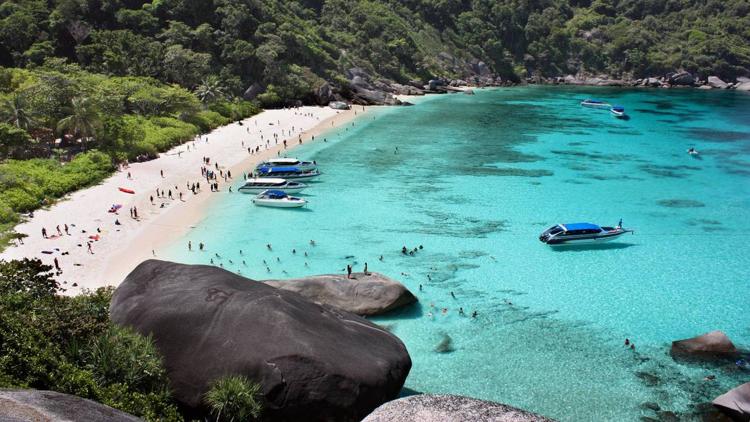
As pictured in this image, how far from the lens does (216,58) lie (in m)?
113

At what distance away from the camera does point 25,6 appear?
350ft

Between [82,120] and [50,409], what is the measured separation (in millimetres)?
56536

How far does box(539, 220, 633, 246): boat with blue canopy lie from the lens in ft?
145

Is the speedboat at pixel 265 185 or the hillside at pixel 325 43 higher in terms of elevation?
the hillside at pixel 325 43

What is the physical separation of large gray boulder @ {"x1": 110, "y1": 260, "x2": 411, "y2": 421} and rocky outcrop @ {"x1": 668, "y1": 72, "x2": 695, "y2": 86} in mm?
189920

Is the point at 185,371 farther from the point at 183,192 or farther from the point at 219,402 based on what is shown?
the point at 183,192

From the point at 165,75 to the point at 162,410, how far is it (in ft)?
311

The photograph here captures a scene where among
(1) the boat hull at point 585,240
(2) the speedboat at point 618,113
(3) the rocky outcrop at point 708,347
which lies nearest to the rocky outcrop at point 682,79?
(2) the speedboat at point 618,113

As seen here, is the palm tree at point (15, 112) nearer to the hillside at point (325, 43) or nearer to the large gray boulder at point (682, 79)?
the hillside at point (325, 43)

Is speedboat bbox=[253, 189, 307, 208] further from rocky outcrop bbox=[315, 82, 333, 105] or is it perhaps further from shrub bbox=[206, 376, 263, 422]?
rocky outcrop bbox=[315, 82, 333, 105]

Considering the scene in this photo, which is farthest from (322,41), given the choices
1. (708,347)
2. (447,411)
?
(447,411)

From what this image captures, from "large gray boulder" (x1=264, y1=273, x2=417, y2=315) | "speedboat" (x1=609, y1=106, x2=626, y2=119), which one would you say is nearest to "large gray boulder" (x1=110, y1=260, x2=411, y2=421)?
"large gray boulder" (x1=264, y1=273, x2=417, y2=315)

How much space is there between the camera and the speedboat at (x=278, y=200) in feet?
174

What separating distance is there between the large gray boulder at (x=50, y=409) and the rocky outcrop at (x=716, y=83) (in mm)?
203435
